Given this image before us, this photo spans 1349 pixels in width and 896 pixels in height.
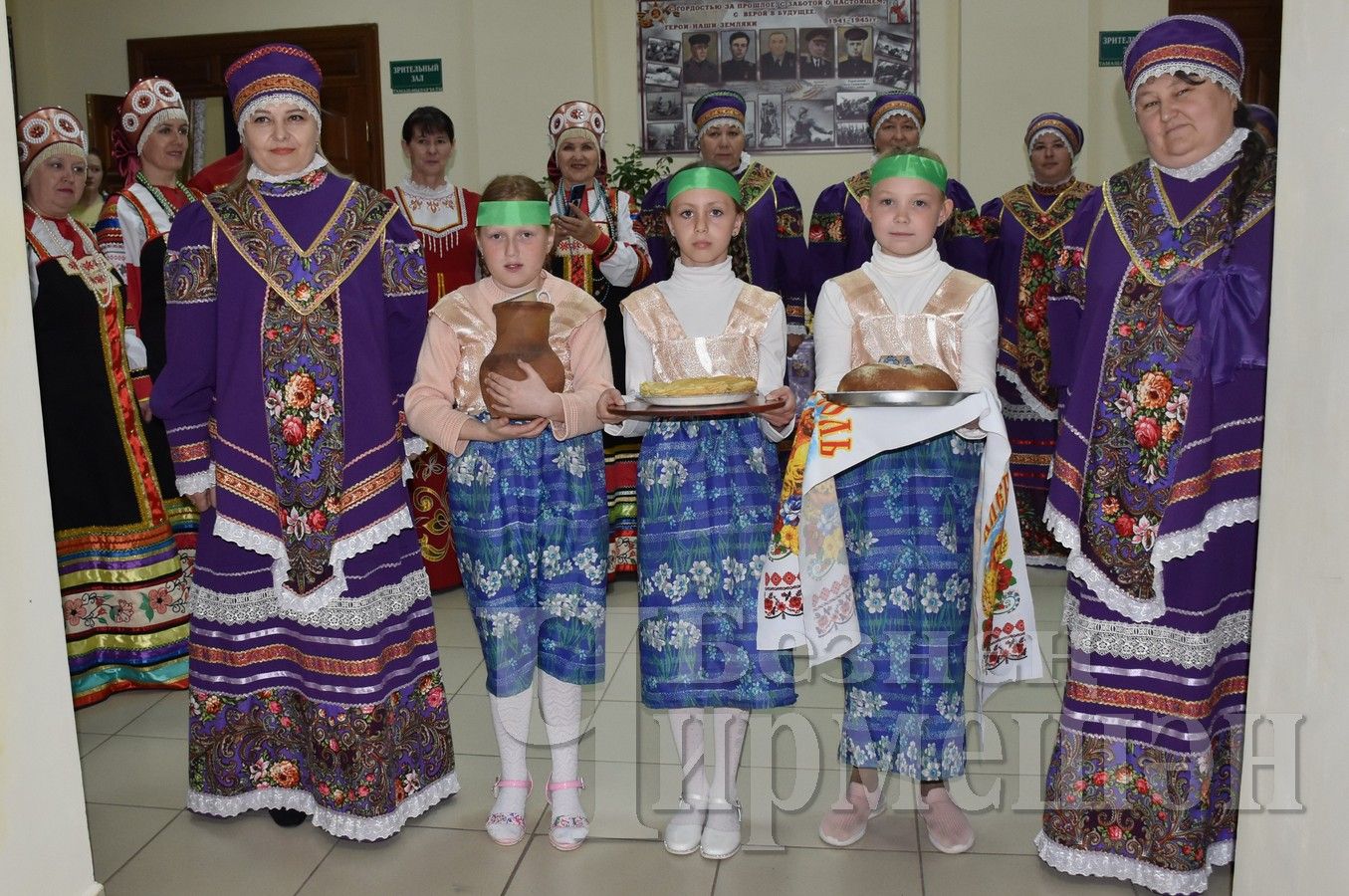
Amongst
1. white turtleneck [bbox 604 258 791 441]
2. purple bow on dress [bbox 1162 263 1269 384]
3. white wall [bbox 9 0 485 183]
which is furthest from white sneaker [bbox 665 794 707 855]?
white wall [bbox 9 0 485 183]

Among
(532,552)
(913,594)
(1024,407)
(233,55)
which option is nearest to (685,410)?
(532,552)

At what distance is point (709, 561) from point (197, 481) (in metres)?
1.08

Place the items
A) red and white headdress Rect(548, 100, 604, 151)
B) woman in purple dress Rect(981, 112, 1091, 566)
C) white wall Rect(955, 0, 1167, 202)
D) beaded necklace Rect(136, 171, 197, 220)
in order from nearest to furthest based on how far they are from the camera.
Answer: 1. beaded necklace Rect(136, 171, 197, 220)
2. red and white headdress Rect(548, 100, 604, 151)
3. woman in purple dress Rect(981, 112, 1091, 566)
4. white wall Rect(955, 0, 1167, 202)

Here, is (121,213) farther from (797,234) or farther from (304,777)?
(797,234)

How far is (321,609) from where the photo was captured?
2.51m

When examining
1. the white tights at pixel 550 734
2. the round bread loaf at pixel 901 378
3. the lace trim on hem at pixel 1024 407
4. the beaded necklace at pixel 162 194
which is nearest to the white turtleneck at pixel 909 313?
the round bread loaf at pixel 901 378

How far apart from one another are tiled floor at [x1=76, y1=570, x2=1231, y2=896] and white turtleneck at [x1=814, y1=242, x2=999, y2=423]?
0.96 meters

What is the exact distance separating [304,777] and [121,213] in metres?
1.94

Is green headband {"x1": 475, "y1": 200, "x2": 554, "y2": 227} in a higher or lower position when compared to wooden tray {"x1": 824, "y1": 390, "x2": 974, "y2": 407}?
higher

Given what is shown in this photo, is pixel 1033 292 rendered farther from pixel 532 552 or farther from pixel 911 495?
pixel 532 552

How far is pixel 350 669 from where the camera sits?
2537mm

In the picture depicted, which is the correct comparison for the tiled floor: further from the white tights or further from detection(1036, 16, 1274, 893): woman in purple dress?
detection(1036, 16, 1274, 893): woman in purple dress

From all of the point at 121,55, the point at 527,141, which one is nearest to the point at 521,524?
the point at 527,141

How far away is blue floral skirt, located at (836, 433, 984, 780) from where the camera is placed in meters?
2.43
